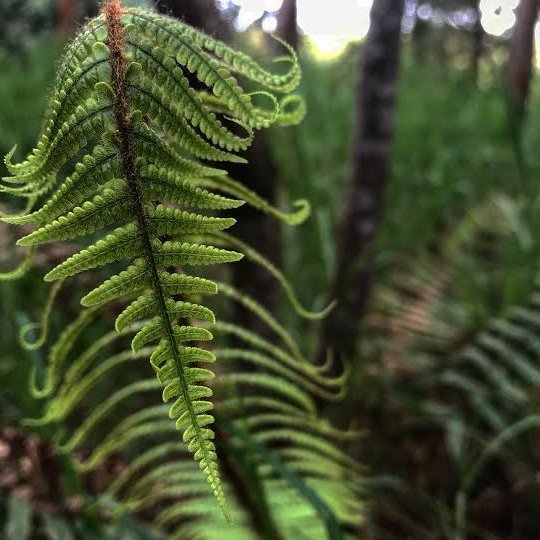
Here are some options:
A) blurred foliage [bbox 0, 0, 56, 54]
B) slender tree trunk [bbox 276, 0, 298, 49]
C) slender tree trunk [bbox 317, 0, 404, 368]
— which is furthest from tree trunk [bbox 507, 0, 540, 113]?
blurred foliage [bbox 0, 0, 56, 54]

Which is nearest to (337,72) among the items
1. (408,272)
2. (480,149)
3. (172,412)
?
(480,149)

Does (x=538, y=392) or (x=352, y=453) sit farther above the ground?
(x=538, y=392)

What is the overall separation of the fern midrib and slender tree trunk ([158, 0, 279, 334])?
63 centimetres

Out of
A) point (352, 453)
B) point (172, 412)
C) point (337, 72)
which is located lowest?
point (352, 453)

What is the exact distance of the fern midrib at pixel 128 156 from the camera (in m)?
0.56

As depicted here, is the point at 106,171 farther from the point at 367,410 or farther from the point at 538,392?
the point at 538,392

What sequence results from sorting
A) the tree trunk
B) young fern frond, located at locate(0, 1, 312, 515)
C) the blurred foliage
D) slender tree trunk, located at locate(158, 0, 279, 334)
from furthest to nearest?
the blurred foliage
the tree trunk
slender tree trunk, located at locate(158, 0, 279, 334)
young fern frond, located at locate(0, 1, 312, 515)

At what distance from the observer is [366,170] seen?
158 centimetres

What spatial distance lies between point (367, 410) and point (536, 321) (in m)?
0.50

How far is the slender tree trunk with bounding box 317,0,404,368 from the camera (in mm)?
1442

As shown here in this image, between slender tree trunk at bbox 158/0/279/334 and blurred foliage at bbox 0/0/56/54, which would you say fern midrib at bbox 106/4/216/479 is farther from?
blurred foliage at bbox 0/0/56/54

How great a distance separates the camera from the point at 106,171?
1.85 feet

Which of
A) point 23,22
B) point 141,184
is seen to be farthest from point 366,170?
point 23,22

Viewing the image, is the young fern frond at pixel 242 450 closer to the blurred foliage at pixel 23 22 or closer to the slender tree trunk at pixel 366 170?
the slender tree trunk at pixel 366 170
